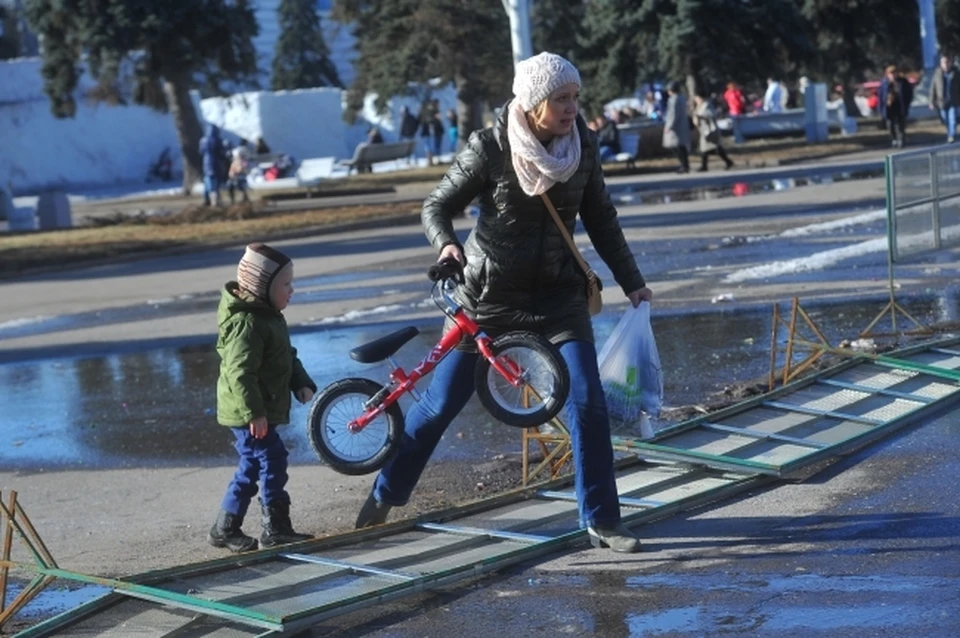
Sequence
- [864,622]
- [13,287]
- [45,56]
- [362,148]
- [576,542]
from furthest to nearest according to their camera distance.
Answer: [362,148] → [45,56] → [13,287] → [576,542] → [864,622]

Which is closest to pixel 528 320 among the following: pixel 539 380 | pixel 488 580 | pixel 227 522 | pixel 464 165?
pixel 539 380

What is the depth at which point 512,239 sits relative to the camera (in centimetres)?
644

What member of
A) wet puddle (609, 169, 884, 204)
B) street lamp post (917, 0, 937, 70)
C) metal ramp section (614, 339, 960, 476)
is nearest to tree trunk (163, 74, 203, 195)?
wet puddle (609, 169, 884, 204)

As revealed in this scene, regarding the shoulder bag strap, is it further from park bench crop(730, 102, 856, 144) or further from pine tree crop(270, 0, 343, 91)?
pine tree crop(270, 0, 343, 91)

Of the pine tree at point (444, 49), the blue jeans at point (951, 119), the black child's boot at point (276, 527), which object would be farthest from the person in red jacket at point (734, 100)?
the black child's boot at point (276, 527)

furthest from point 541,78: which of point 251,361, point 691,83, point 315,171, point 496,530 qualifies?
point 315,171

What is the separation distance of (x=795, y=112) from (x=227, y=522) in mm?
39259

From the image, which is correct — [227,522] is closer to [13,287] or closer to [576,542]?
[576,542]

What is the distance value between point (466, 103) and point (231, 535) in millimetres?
38226

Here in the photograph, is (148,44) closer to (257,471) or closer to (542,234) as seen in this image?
(257,471)

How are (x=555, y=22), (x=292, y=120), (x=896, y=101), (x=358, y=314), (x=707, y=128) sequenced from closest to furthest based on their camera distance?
(x=358, y=314)
(x=707, y=128)
(x=896, y=101)
(x=555, y=22)
(x=292, y=120)

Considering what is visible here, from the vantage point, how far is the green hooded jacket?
6.80 meters

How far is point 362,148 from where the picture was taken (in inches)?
1848

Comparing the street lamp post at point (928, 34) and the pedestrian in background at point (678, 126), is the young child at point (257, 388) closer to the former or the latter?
the pedestrian in background at point (678, 126)
